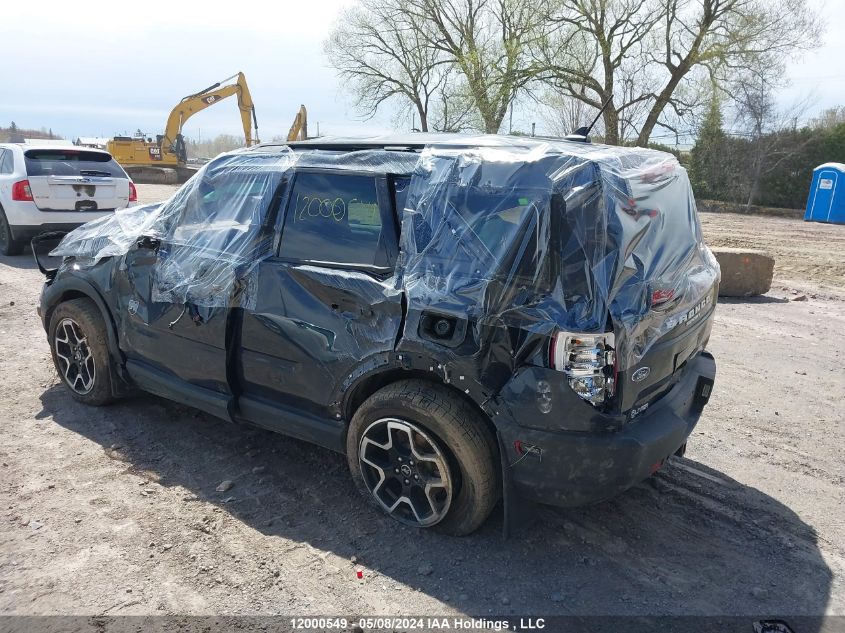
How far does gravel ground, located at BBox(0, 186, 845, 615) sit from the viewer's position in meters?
2.74

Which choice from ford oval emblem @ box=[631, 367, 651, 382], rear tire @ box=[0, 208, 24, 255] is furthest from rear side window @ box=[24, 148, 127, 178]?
ford oval emblem @ box=[631, 367, 651, 382]

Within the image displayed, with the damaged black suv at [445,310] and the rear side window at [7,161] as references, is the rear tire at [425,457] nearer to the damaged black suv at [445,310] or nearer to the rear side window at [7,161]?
the damaged black suv at [445,310]

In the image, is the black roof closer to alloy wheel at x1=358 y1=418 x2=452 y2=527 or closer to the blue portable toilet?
alloy wheel at x1=358 y1=418 x2=452 y2=527

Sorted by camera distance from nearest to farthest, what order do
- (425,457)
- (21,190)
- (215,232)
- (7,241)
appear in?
(425,457) → (215,232) → (21,190) → (7,241)

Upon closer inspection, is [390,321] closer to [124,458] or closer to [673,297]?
[673,297]

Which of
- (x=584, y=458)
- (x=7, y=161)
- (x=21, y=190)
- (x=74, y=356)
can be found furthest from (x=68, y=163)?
(x=584, y=458)

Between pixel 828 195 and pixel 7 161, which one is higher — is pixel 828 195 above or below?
below

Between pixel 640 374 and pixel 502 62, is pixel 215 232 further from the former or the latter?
pixel 502 62

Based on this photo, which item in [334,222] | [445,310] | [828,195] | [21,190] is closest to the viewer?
[445,310]

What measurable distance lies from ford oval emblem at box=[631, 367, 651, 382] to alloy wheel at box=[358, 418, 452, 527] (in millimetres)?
930

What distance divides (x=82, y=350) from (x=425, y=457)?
283 cm

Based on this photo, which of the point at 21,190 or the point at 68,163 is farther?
the point at 68,163

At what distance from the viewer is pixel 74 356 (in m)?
4.51

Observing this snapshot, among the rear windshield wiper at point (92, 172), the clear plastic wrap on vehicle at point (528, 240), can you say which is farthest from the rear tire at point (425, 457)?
the rear windshield wiper at point (92, 172)
